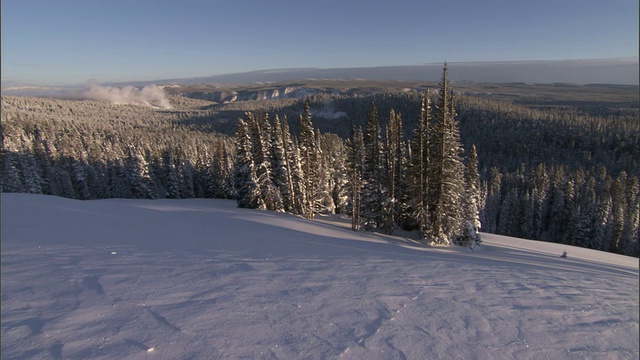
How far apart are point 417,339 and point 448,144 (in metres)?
20.3

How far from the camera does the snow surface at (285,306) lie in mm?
5129

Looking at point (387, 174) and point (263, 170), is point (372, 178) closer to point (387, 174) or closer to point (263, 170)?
point (387, 174)

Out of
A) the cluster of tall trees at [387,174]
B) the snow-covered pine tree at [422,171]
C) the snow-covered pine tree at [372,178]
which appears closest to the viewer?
the cluster of tall trees at [387,174]

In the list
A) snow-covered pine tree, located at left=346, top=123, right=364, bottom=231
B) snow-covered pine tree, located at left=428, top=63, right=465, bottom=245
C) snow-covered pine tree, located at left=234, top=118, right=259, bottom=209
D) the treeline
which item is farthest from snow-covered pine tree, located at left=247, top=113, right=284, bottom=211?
the treeline

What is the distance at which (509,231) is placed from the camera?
243ft

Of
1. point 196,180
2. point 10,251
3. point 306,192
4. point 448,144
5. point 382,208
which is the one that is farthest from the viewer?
point 196,180

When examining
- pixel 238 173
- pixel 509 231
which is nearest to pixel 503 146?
pixel 509 231

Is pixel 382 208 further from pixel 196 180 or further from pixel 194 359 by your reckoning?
pixel 196 180

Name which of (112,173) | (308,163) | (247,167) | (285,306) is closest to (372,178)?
(308,163)

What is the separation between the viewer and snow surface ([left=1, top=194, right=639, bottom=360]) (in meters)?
5.13

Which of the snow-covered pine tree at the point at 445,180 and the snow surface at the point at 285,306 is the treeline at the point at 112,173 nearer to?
the snow-covered pine tree at the point at 445,180

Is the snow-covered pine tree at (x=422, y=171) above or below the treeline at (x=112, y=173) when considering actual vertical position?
above

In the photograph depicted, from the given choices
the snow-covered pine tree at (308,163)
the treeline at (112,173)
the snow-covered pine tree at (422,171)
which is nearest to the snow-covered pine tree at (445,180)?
the snow-covered pine tree at (422,171)

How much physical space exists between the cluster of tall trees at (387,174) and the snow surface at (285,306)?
1408 cm
